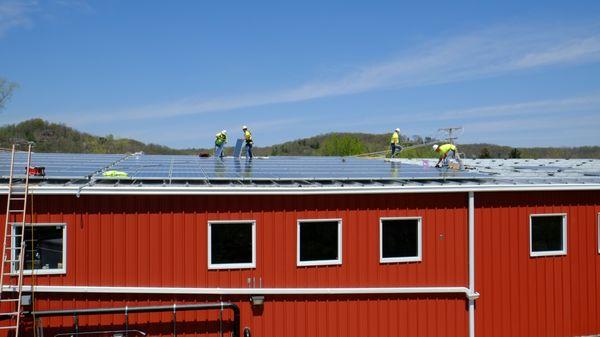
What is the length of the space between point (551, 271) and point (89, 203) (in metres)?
12.1

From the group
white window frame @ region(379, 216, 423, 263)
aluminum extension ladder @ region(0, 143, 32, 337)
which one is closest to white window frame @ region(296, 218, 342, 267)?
white window frame @ region(379, 216, 423, 263)

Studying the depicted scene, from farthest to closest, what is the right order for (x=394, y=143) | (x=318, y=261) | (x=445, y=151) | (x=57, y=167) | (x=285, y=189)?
(x=394, y=143) → (x=445, y=151) → (x=57, y=167) → (x=318, y=261) → (x=285, y=189)

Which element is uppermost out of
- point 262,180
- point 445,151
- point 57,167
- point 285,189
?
point 445,151

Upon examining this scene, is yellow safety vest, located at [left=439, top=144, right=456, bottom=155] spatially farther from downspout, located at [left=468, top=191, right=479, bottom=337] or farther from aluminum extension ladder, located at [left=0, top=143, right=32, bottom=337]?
aluminum extension ladder, located at [left=0, top=143, right=32, bottom=337]

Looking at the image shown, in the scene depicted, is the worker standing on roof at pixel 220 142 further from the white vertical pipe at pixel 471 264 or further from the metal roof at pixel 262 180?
the white vertical pipe at pixel 471 264

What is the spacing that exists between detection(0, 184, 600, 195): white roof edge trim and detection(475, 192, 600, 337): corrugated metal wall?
353 mm

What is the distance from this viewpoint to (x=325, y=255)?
1428cm

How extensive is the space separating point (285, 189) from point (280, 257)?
170 centimetres

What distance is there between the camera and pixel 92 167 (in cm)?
1681

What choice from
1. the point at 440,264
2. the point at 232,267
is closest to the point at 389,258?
the point at 440,264

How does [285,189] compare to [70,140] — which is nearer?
[285,189]

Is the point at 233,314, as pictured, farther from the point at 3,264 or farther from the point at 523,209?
the point at 523,209

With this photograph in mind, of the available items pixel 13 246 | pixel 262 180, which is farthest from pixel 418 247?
pixel 13 246

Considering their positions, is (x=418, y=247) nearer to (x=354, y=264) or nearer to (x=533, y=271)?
(x=354, y=264)
